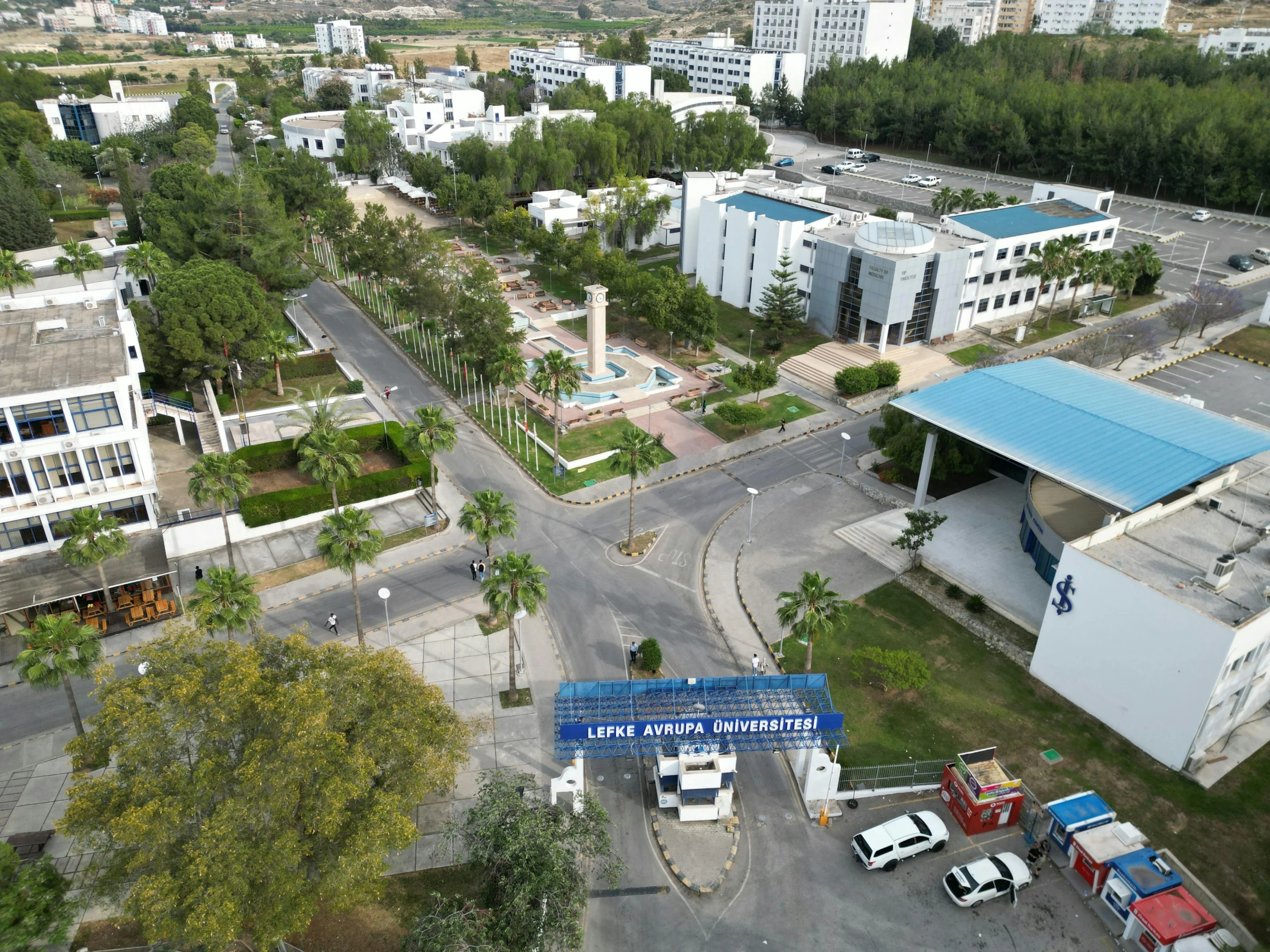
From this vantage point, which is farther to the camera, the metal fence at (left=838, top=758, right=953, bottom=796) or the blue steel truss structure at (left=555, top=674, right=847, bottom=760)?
the metal fence at (left=838, top=758, right=953, bottom=796)

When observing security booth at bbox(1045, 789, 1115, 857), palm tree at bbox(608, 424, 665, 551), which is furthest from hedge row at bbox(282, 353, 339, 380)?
security booth at bbox(1045, 789, 1115, 857)

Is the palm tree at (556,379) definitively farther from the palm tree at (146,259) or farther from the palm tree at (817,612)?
the palm tree at (146,259)

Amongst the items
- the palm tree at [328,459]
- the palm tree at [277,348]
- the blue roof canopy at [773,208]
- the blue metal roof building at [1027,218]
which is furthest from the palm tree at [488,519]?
the blue metal roof building at [1027,218]

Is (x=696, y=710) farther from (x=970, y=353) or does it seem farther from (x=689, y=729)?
(x=970, y=353)

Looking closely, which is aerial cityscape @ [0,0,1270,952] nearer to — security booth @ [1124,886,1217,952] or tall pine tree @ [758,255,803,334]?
security booth @ [1124,886,1217,952]

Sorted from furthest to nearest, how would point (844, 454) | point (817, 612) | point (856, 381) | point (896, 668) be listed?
1. point (856, 381)
2. point (844, 454)
3. point (896, 668)
4. point (817, 612)

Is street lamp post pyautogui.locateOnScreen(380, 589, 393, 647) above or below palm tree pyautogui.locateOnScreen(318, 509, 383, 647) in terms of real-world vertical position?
below

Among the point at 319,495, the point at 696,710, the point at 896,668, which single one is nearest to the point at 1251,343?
the point at 896,668
